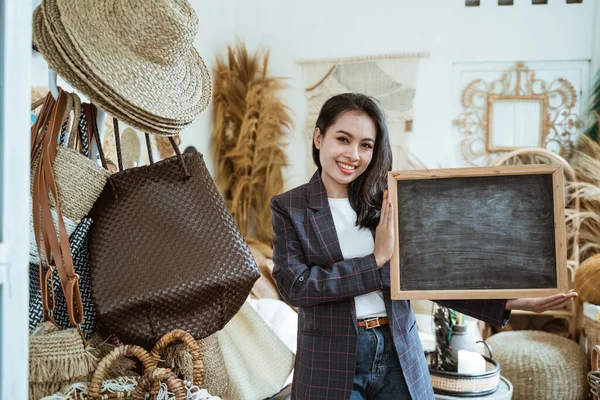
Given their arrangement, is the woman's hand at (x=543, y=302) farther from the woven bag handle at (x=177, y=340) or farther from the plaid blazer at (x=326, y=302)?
the woven bag handle at (x=177, y=340)

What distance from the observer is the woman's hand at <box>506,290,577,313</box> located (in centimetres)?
154

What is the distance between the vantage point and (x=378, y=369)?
5.07 ft

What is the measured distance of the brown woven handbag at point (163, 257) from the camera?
1212 millimetres

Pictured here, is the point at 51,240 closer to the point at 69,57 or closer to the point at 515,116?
the point at 69,57

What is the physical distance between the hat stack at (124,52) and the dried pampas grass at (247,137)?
3304mm

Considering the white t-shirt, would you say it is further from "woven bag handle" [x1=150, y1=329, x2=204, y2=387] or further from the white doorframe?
the white doorframe

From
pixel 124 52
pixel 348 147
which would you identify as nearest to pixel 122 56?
pixel 124 52

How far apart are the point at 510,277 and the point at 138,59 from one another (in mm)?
1068

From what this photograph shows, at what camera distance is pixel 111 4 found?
1.27 meters

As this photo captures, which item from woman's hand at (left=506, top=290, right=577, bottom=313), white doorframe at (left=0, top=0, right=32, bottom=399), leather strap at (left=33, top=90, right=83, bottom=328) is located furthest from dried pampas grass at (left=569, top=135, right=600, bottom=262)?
white doorframe at (left=0, top=0, right=32, bottom=399)

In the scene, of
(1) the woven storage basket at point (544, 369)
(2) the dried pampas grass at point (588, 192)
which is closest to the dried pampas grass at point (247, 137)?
(1) the woven storage basket at point (544, 369)

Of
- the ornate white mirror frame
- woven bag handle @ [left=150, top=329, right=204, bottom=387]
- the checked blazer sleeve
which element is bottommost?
woven bag handle @ [left=150, top=329, right=204, bottom=387]

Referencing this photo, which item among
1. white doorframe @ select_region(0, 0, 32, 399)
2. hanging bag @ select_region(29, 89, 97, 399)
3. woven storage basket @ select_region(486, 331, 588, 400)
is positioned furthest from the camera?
woven storage basket @ select_region(486, 331, 588, 400)

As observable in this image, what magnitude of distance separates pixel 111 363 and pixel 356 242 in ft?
2.43
